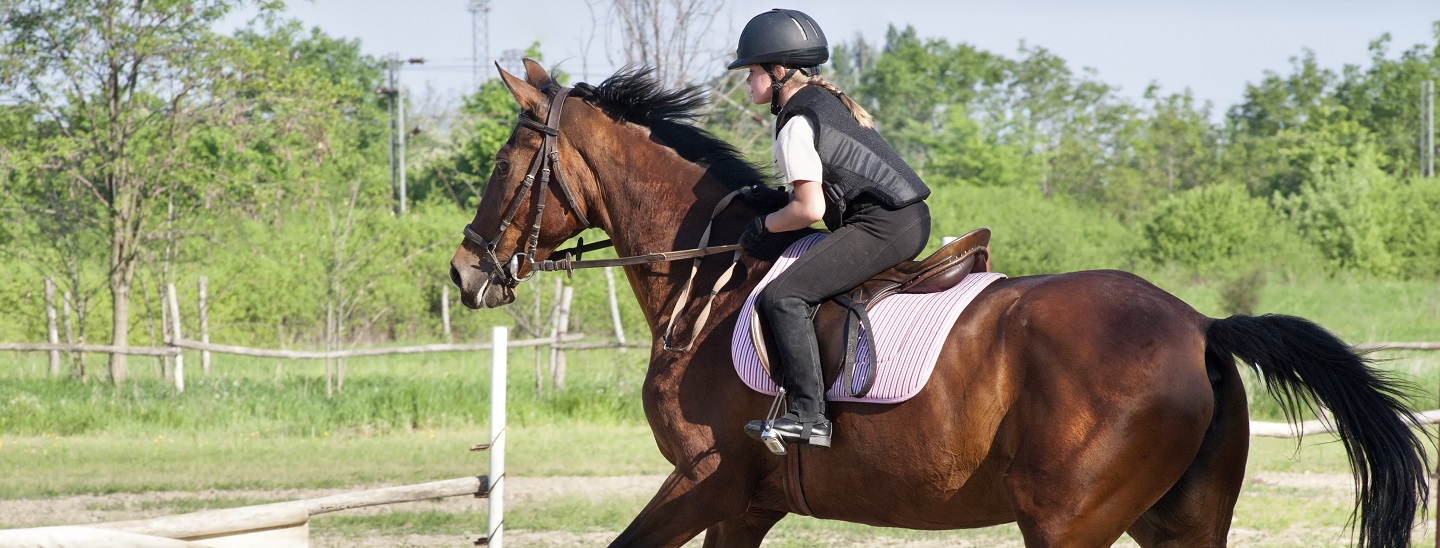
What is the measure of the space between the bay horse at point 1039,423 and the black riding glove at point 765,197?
0.26ft

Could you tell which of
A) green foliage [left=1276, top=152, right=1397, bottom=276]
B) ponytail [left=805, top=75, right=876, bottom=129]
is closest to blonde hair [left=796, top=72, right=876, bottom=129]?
ponytail [left=805, top=75, right=876, bottom=129]

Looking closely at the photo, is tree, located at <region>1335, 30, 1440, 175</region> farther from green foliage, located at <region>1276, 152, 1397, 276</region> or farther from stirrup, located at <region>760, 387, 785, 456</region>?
stirrup, located at <region>760, 387, 785, 456</region>

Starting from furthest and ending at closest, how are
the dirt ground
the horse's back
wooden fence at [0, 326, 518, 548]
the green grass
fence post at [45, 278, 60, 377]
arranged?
fence post at [45, 278, 60, 377] < the green grass < the dirt ground < the horse's back < wooden fence at [0, 326, 518, 548]

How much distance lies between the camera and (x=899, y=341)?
12.1 ft

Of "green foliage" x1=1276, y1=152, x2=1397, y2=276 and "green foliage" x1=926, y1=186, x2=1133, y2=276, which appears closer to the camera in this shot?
"green foliage" x1=926, y1=186, x2=1133, y2=276

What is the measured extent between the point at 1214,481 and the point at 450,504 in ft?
21.9

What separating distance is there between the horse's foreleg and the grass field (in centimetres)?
353

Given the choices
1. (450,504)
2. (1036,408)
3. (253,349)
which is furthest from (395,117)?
(1036,408)

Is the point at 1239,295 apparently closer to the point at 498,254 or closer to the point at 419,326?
the point at 419,326

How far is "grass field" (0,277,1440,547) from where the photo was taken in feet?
26.3

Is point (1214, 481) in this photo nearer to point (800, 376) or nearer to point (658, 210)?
point (800, 376)

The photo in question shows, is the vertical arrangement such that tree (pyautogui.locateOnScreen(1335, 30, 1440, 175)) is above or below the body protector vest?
above

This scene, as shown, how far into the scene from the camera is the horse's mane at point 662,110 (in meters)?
4.49

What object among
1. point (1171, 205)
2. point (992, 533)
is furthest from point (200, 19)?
point (1171, 205)
